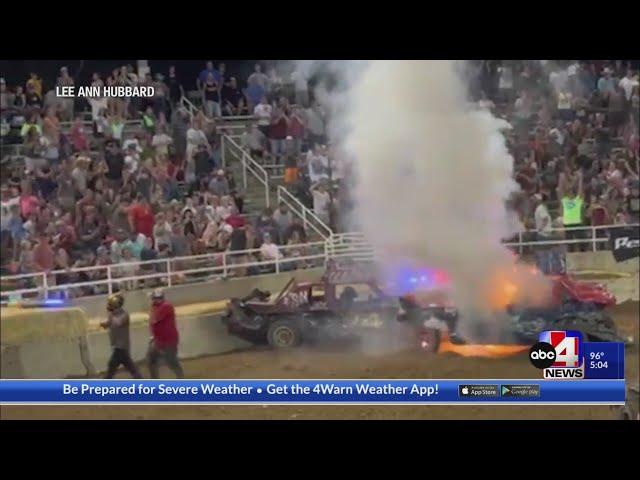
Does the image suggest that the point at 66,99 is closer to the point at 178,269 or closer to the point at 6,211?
the point at 6,211

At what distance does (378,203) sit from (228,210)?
1.03 m

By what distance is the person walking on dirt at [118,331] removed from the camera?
735 centimetres

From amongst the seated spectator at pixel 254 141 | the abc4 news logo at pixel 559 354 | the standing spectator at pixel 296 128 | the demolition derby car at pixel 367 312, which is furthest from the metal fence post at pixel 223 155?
the abc4 news logo at pixel 559 354

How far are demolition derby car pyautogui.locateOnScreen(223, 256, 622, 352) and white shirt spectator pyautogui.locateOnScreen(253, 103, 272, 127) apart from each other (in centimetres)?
108

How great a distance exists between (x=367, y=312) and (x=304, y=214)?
0.81m

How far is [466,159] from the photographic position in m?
7.35

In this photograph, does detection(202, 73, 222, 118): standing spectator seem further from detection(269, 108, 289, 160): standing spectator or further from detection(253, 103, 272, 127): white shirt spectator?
detection(269, 108, 289, 160): standing spectator

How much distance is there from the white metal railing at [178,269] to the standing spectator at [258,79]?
111cm

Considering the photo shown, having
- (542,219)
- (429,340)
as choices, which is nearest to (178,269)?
(429,340)

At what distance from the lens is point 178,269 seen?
24.3ft

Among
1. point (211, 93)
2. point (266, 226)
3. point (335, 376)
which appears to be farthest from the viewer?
point (266, 226)

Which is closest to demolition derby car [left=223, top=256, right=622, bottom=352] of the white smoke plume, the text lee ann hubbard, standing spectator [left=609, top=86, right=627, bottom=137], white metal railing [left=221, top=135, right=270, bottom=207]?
the white smoke plume
